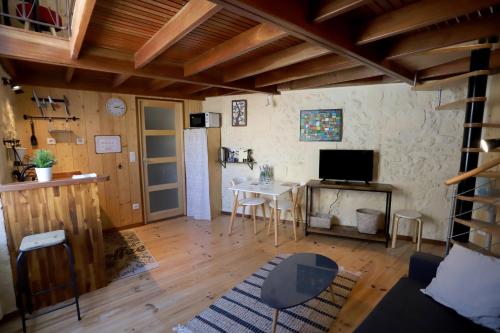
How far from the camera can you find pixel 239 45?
222cm

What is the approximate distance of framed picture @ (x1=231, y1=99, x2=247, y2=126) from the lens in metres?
4.73

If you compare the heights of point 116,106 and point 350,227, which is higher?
point 116,106

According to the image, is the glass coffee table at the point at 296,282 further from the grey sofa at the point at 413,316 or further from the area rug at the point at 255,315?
the grey sofa at the point at 413,316

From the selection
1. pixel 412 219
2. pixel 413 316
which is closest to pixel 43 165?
pixel 413 316

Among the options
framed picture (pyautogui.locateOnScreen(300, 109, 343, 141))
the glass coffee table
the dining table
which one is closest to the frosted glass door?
the dining table

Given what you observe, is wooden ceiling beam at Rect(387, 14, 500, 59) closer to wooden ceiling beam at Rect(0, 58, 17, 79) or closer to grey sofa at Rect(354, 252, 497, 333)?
grey sofa at Rect(354, 252, 497, 333)

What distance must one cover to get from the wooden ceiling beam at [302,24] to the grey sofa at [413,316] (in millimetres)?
1736

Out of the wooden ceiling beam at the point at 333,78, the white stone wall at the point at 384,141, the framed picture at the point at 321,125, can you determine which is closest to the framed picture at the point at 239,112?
the white stone wall at the point at 384,141

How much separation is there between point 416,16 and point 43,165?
10.3ft

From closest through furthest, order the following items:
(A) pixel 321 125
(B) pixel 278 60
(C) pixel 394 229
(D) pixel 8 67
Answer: (B) pixel 278 60 < (D) pixel 8 67 < (C) pixel 394 229 < (A) pixel 321 125

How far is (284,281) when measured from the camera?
2.08 metres

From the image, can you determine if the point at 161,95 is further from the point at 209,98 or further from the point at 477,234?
the point at 477,234

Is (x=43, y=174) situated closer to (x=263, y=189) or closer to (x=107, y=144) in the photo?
(x=107, y=144)

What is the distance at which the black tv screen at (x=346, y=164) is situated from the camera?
3.77 meters
